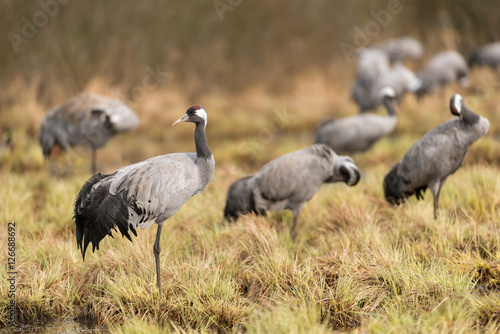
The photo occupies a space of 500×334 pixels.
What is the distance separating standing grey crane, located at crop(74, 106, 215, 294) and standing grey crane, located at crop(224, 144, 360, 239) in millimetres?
1301

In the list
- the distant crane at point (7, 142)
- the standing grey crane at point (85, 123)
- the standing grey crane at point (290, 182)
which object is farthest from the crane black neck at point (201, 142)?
the distant crane at point (7, 142)

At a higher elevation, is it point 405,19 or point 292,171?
point 405,19

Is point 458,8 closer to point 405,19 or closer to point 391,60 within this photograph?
point 405,19

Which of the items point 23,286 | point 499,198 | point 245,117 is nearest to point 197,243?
point 23,286

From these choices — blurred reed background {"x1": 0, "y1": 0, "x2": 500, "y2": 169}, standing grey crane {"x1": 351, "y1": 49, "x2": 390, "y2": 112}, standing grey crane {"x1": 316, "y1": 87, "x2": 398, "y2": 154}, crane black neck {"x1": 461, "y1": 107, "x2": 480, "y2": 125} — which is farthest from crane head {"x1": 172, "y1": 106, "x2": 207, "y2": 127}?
standing grey crane {"x1": 351, "y1": 49, "x2": 390, "y2": 112}

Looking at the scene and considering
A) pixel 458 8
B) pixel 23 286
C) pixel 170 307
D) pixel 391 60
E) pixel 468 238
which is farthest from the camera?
pixel 458 8

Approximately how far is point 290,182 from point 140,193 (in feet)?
5.65

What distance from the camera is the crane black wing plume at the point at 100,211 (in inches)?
163

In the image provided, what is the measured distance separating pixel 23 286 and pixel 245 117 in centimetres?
761

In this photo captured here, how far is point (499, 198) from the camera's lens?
554cm

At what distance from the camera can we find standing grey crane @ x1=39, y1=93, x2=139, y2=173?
25.1 feet

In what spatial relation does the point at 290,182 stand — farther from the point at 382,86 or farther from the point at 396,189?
the point at 382,86

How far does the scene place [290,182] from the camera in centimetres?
541

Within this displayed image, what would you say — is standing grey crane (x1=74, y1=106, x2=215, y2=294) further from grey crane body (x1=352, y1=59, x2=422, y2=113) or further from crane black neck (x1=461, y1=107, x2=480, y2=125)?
grey crane body (x1=352, y1=59, x2=422, y2=113)
